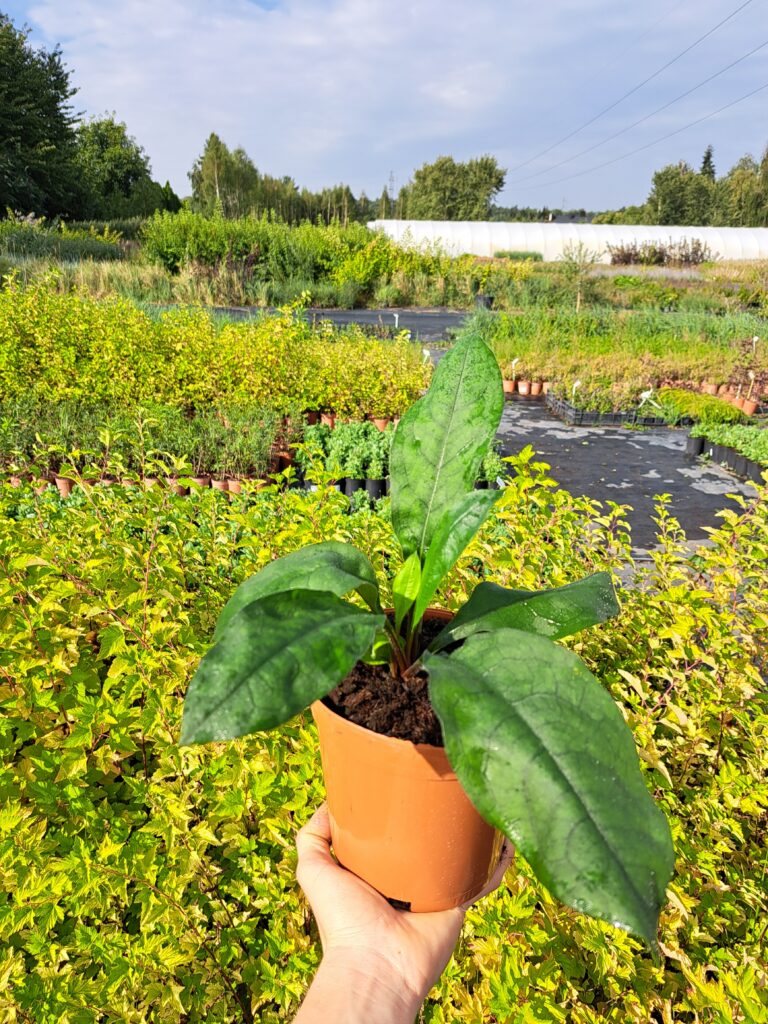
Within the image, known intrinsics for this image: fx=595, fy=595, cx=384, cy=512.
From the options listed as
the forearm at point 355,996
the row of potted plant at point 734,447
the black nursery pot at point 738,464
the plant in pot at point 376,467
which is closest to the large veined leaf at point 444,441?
the forearm at point 355,996

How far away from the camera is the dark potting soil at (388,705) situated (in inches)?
29.0

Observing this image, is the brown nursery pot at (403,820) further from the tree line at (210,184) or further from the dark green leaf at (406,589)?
the tree line at (210,184)

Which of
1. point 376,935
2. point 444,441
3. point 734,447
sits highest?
point 444,441

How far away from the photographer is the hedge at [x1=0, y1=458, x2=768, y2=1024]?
3.32ft

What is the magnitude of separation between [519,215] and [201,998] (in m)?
63.3

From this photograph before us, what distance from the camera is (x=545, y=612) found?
0.78m

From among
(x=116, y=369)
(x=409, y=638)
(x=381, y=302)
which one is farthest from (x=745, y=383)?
(x=381, y=302)

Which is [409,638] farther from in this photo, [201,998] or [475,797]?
[201,998]

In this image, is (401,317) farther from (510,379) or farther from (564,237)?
(564,237)

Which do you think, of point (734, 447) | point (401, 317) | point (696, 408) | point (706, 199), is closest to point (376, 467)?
point (734, 447)

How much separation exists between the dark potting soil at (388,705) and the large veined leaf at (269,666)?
18 centimetres

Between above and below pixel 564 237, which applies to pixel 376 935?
below

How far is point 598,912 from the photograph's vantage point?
0.46 meters

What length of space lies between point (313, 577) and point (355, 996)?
0.59m
